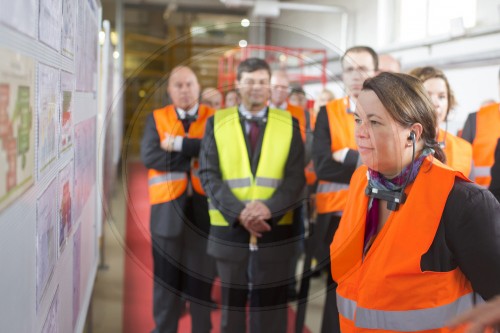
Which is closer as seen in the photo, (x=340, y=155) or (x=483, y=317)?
(x=483, y=317)

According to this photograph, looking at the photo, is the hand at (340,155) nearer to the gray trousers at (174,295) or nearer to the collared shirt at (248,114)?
the collared shirt at (248,114)

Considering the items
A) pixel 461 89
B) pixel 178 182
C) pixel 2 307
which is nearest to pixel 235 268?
pixel 178 182

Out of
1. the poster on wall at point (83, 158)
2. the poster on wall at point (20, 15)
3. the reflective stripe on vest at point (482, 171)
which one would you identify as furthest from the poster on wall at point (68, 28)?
the reflective stripe on vest at point (482, 171)

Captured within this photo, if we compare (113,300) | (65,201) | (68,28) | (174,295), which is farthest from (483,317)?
(113,300)

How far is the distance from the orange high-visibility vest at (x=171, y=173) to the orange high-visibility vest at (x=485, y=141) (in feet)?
4.05

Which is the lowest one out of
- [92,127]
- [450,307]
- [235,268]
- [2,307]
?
[235,268]

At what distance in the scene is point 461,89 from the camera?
4656mm

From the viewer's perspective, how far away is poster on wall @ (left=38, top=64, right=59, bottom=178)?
129 cm

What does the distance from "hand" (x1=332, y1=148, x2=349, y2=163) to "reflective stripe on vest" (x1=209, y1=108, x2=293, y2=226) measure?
0.79 feet

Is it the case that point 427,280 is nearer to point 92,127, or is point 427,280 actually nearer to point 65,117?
point 65,117

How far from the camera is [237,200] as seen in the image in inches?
93.3

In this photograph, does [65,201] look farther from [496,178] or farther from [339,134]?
[496,178]

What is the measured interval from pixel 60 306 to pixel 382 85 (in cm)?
108

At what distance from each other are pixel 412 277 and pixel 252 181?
1034 mm
